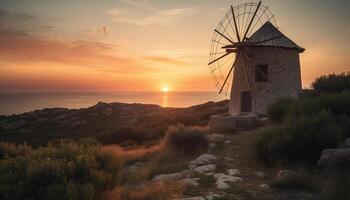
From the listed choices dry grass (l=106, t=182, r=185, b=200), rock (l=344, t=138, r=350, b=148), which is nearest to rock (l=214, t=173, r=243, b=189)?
dry grass (l=106, t=182, r=185, b=200)

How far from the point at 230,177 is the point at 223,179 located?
0.29 metres

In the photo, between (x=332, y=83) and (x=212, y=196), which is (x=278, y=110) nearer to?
(x=332, y=83)

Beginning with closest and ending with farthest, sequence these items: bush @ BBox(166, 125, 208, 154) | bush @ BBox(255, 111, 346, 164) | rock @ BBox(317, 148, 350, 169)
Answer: rock @ BBox(317, 148, 350, 169), bush @ BBox(255, 111, 346, 164), bush @ BBox(166, 125, 208, 154)

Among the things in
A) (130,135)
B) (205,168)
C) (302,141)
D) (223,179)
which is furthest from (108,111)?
(223,179)

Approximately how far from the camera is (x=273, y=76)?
21906 millimetres

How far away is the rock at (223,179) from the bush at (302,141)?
5.51 ft

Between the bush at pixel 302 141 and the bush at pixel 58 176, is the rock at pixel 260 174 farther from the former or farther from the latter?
the bush at pixel 58 176

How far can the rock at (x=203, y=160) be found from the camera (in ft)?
35.6

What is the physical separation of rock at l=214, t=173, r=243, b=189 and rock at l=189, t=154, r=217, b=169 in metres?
1.80

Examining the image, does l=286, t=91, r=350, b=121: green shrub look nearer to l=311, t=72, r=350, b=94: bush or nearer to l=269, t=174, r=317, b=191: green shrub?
l=311, t=72, r=350, b=94: bush

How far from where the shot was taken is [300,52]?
23828mm

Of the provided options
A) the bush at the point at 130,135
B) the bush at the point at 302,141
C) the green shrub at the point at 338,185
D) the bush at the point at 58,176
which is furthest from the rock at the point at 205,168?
the bush at the point at 130,135

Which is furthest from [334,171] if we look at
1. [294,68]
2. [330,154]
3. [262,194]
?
[294,68]

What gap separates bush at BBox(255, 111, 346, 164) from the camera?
9.47 metres
